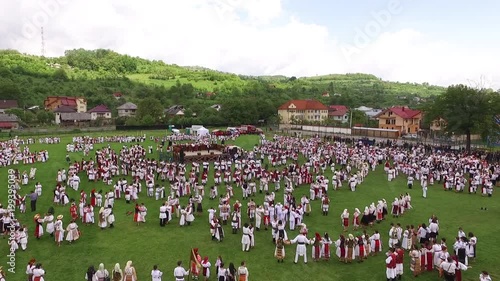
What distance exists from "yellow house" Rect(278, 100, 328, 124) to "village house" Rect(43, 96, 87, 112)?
4665 cm

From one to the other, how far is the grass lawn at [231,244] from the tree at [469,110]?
66.2ft

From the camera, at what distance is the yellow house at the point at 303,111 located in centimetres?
8688

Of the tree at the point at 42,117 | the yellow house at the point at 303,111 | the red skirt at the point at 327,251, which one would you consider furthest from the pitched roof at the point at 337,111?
the red skirt at the point at 327,251

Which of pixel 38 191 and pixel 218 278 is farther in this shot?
pixel 38 191

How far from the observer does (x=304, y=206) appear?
1830 centimetres

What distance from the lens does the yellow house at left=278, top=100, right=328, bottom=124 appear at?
8688cm

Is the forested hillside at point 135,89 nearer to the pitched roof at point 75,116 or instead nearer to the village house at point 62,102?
the village house at point 62,102

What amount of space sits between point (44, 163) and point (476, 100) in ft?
133

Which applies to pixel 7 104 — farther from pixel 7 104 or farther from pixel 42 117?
pixel 42 117

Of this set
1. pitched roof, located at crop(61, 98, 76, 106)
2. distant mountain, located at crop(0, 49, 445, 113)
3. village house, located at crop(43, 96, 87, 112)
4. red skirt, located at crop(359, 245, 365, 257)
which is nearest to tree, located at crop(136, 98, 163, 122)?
distant mountain, located at crop(0, 49, 445, 113)

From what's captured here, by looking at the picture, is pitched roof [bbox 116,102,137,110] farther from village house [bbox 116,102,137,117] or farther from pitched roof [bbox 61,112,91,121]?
pitched roof [bbox 61,112,91,121]

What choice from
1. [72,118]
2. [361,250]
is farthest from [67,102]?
[361,250]

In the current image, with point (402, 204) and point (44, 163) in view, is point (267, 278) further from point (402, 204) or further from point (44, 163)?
point (44, 163)

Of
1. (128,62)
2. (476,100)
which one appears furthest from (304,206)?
(128,62)
